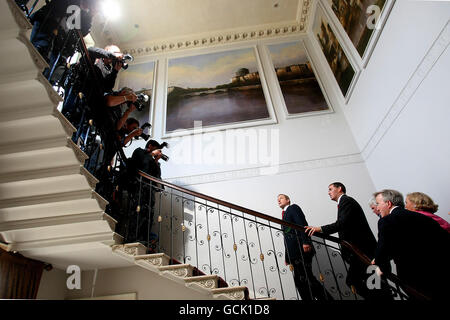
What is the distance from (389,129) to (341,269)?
2641 millimetres

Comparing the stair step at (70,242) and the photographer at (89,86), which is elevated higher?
the photographer at (89,86)

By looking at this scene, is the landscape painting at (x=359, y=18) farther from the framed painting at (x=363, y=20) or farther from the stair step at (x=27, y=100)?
the stair step at (x=27, y=100)

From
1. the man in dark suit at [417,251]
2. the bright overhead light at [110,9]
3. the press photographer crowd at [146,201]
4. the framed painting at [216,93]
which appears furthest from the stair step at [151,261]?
the bright overhead light at [110,9]

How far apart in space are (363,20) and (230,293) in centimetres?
545

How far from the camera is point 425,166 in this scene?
159 inches

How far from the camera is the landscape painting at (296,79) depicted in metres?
6.85

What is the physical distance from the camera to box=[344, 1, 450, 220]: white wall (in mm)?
3643

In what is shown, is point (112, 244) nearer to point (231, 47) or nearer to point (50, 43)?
point (50, 43)

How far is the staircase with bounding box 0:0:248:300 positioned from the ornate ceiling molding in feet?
21.0

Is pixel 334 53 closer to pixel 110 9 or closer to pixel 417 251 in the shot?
pixel 417 251

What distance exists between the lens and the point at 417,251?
2041mm

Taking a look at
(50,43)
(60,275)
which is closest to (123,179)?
(60,275)

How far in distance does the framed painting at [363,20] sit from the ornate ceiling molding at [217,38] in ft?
7.77

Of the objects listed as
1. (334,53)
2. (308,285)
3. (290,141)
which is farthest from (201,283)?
(334,53)
